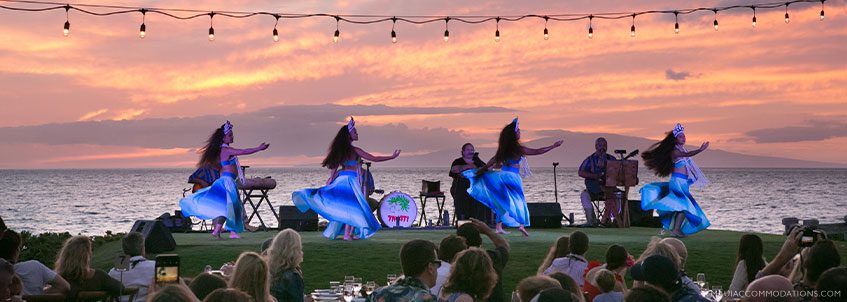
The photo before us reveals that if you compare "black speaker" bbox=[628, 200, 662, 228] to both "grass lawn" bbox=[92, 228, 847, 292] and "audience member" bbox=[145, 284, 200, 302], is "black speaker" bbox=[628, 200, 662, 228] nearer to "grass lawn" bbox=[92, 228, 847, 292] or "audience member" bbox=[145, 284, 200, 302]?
"grass lawn" bbox=[92, 228, 847, 292]

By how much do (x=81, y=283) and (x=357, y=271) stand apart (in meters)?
5.28

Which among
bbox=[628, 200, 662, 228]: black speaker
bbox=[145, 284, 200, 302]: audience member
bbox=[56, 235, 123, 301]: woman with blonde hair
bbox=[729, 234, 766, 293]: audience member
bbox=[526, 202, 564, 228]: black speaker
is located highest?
bbox=[145, 284, 200, 302]: audience member

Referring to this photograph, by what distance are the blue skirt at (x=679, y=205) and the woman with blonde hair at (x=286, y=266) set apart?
10757mm

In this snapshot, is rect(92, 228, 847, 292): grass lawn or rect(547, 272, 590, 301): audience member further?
rect(92, 228, 847, 292): grass lawn

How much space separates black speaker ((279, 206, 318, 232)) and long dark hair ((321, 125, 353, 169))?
3624 millimetres

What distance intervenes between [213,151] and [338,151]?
7.23 feet

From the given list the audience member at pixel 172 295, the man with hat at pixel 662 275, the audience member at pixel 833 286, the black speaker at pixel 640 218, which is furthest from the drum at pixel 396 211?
the audience member at pixel 172 295

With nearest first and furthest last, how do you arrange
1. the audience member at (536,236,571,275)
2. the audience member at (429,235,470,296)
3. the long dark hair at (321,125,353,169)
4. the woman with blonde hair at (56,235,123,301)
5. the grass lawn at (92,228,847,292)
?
1. the audience member at (429,235,470,296)
2. the woman with blonde hair at (56,235,123,301)
3. the audience member at (536,236,571,275)
4. the grass lawn at (92,228,847,292)
5. the long dark hair at (321,125,353,169)

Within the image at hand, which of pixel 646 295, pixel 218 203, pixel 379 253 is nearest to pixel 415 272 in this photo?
pixel 646 295

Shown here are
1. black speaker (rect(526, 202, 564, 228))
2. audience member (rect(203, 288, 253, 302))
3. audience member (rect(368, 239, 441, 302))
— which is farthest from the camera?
black speaker (rect(526, 202, 564, 228))

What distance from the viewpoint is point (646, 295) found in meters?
5.70

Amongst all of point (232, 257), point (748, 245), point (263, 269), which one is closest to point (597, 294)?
point (748, 245)

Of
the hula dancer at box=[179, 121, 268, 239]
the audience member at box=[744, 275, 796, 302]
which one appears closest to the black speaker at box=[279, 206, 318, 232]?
the hula dancer at box=[179, 121, 268, 239]

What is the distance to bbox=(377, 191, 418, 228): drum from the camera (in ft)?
64.3
